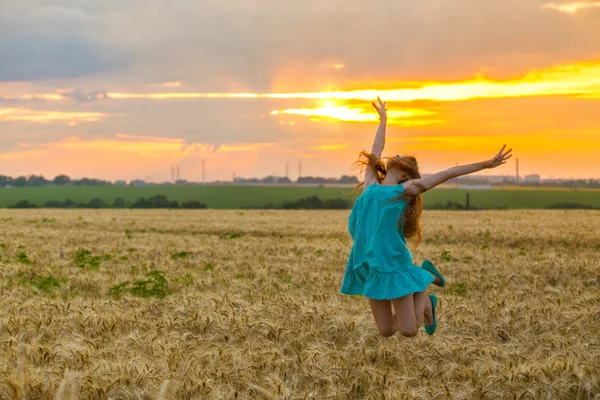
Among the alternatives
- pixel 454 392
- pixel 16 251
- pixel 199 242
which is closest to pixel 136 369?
pixel 454 392

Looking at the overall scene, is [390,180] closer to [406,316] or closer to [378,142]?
[378,142]

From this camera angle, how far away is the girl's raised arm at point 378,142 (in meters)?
7.54

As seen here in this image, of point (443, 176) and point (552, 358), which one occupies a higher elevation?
point (443, 176)

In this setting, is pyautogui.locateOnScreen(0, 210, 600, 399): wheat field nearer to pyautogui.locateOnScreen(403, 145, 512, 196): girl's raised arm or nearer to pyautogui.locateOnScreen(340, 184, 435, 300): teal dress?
pyautogui.locateOnScreen(340, 184, 435, 300): teal dress

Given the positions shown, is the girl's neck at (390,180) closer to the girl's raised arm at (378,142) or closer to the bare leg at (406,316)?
the girl's raised arm at (378,142)

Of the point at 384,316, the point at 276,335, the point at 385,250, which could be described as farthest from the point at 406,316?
the point at 276,335

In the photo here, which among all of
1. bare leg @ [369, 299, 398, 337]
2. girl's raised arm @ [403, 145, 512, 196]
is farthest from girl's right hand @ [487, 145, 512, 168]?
bare leg @ [369, 299, 398, 337]

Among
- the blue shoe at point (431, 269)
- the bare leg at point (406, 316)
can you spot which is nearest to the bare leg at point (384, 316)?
the bare leg at point (406, 316)

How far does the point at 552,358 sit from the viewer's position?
7.05 meters

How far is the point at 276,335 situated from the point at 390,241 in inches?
69.9

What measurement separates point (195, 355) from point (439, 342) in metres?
2.56

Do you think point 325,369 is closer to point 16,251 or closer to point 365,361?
point 365,361

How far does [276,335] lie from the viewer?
26.3ft

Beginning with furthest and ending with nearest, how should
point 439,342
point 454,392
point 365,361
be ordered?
point 439,342, point 365,361, point 454,392
